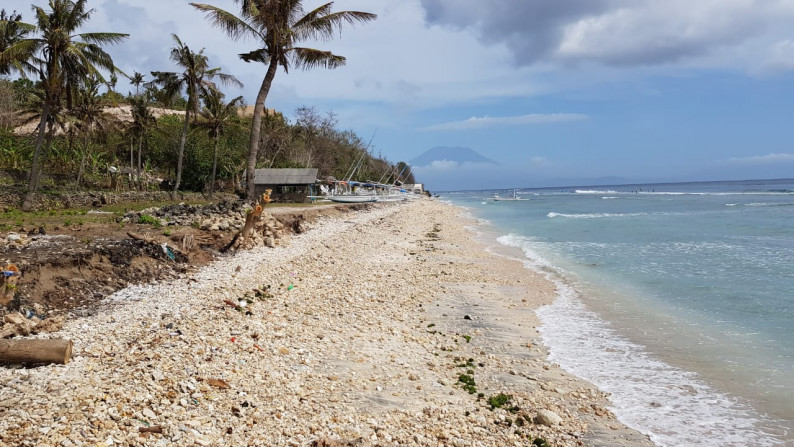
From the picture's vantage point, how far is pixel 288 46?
21.0 metres

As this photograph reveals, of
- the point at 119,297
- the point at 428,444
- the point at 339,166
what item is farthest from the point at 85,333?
the point at 339,166

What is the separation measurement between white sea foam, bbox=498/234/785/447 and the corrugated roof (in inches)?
1201

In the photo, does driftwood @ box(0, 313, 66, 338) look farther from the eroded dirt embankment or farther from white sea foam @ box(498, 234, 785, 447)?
white sea foam @ box(498, 234, 785, 447)

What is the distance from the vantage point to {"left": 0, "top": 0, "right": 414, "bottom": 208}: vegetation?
18.7 m

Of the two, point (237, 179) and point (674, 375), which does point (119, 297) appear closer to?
point (674, 375)

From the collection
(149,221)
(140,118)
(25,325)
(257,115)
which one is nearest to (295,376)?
(25,325)

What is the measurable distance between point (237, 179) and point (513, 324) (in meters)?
37.2

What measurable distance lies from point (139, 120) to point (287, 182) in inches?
430

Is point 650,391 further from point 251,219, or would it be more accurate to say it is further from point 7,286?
point 251,219

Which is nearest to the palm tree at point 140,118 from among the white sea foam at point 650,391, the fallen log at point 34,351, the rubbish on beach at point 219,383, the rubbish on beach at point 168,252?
the rubbish on beach at point 168,252

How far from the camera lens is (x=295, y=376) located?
5695 mm

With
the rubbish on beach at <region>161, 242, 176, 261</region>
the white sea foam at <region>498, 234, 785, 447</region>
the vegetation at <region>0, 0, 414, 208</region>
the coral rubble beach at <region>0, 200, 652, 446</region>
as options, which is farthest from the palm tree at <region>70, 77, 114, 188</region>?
the white sea foam at <region>498, 234, 785, 447</region>

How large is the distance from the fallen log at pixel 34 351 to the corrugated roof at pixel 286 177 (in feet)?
108

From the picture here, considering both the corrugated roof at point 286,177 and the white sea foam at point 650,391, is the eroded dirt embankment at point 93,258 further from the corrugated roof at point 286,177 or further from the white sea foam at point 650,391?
the corrugated roof at point 286,177
